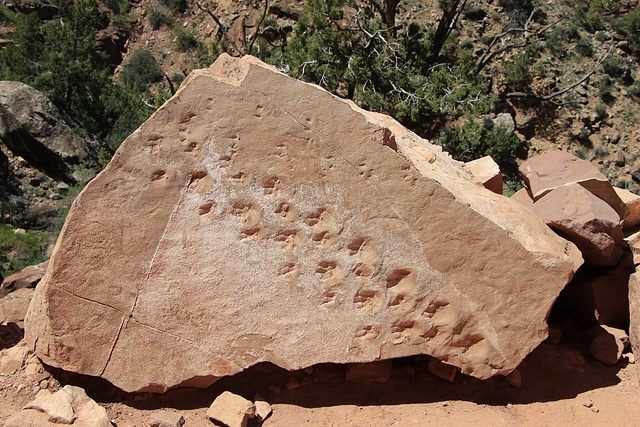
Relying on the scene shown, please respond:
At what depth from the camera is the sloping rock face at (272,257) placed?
3.35 m

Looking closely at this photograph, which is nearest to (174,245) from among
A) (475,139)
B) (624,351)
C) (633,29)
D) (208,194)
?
(208,194)

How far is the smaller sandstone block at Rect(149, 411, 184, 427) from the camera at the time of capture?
321 cm

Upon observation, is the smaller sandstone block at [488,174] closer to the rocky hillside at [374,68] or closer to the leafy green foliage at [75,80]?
the rocky hillside at [374,68]

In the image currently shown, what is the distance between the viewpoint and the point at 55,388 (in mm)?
3512

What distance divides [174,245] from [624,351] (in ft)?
12.1

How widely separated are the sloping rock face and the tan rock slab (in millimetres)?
1392

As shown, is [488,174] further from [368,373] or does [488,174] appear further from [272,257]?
[272,257]

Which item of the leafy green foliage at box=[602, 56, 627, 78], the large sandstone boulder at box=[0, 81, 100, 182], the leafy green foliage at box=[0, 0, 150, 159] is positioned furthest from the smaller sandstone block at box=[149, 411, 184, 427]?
the leafy green foliage at box=[602, 56, 627, 78]

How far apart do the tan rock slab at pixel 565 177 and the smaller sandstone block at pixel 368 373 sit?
2.27 m

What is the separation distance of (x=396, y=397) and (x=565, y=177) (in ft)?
8.68

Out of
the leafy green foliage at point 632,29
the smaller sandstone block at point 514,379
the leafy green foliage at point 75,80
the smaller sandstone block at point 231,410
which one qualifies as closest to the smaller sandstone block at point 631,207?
the smaller sandstone block at point 514,379

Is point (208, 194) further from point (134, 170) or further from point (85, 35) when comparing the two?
point (85, 35)

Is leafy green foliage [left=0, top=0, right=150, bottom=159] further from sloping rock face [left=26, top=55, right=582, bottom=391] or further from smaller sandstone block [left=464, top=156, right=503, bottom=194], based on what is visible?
smaller sandstone block [left=464, top=156, right=503, bottom=194]

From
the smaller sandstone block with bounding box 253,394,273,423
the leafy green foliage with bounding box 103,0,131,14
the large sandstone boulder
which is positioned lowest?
the leafy green foliage with bounding box 103,0,131,14
